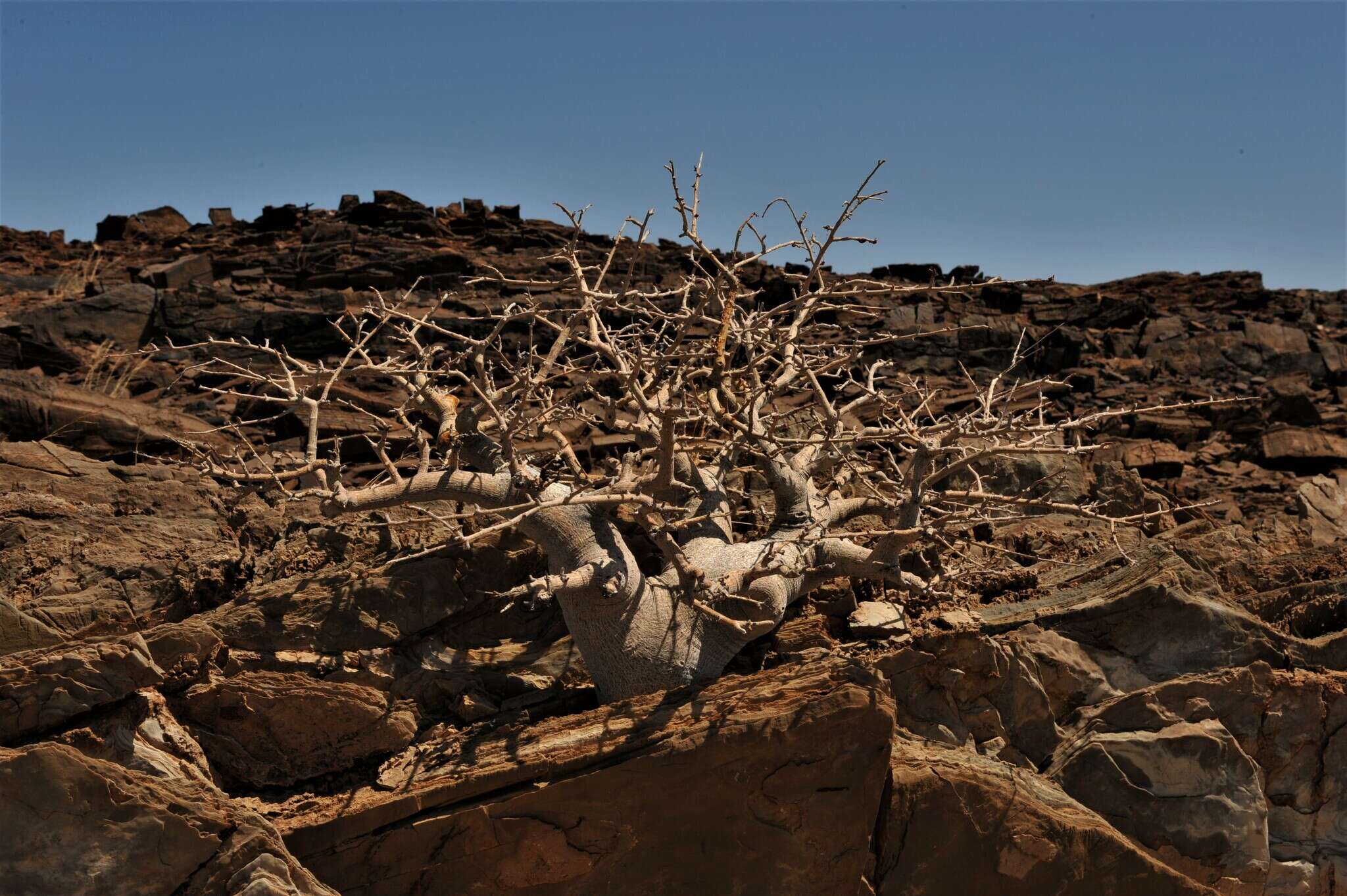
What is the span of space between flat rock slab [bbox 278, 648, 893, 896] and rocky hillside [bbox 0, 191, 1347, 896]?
19 millimetres

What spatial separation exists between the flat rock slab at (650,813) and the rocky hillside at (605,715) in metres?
0.02

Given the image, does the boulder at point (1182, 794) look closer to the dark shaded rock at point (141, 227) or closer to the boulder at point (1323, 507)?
the boulder at point (1323, 507)

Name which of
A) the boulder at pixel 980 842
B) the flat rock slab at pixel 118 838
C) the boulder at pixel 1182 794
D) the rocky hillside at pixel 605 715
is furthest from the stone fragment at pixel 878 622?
the flat rock slab at pixel 118 838

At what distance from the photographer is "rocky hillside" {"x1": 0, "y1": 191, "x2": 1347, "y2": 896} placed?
718cm

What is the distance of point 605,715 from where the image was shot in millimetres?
7785

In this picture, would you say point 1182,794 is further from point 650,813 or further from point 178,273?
point 178,273

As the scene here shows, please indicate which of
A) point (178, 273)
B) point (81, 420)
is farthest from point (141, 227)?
point (81, 420)

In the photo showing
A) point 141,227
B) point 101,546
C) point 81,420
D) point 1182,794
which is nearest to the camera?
point 1182,794

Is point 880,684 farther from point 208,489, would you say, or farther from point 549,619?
point 208,489

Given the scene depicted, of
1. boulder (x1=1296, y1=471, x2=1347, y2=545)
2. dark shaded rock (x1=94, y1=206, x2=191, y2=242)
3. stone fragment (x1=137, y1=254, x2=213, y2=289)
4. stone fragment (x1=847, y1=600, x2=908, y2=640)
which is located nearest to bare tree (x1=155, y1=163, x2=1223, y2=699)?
stone fragment (x1=847, y1=600, x2=908, y2=640)

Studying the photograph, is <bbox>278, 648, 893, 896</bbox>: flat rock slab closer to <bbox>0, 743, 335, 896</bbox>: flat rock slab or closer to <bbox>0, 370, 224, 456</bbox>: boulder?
<bbox>0, 743, 335, 896</bbox>: flat rock slab

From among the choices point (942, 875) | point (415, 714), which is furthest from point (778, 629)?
point (415, 714)

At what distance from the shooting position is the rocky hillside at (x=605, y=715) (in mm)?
7184

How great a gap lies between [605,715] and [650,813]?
0.73 m
